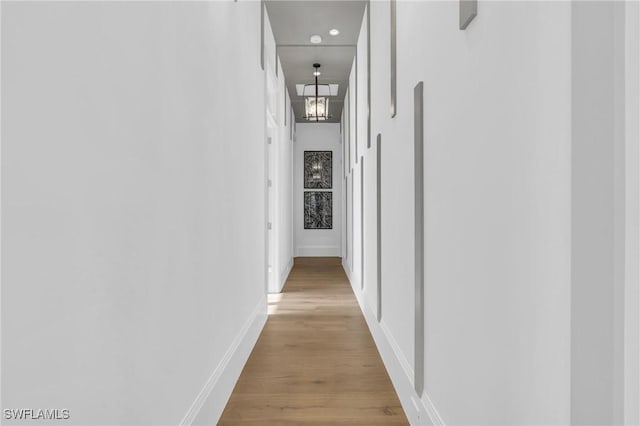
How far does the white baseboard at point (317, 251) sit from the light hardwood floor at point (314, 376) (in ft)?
17.8

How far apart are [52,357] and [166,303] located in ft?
2.12

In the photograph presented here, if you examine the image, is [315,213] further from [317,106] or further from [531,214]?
[531,214]

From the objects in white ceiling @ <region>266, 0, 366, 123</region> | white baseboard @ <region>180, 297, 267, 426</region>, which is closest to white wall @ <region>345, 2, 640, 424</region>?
white baseboard @ <region>180, 297, 267, 426</region>

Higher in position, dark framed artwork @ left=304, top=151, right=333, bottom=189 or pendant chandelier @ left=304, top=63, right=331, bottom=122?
pendant chandelier @ left=304, top=63, right=331, bottom=122

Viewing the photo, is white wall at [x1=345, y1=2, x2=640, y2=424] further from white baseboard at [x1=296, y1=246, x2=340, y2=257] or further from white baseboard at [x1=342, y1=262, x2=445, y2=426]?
white baseboard at [x1=296, y1=246, x2=340, y2=257]

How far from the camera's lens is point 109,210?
1172 mm

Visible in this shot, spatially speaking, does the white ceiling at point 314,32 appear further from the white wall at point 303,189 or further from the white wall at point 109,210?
the white wall at point 303,189

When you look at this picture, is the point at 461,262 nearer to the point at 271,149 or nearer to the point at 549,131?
the point at 549,131

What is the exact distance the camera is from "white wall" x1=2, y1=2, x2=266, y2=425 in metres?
0.89

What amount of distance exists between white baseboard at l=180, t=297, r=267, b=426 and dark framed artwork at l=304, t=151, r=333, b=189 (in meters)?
7.03

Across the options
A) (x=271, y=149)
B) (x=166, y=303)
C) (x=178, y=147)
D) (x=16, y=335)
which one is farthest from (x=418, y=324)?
(x=271, y=149)

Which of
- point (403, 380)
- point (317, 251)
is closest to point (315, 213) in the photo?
point (317, 251)

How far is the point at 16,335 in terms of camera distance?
869 mm

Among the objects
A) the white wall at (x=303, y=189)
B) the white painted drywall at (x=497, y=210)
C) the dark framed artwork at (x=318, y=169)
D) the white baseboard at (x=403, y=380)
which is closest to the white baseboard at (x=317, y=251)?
the white wall at (x=303, y=189)
